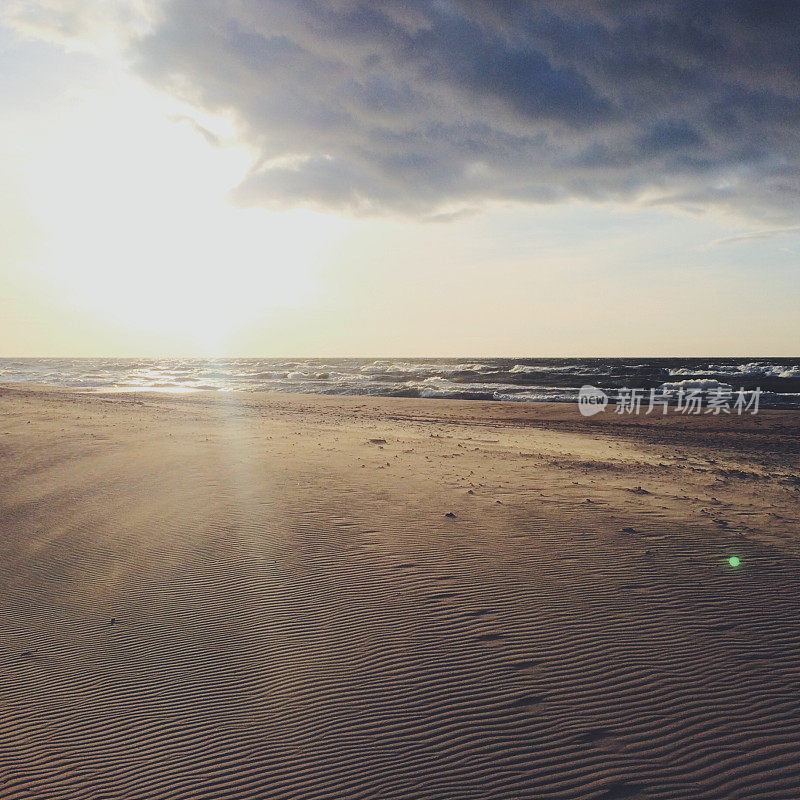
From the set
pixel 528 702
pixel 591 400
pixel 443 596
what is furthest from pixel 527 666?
pixel 591 400

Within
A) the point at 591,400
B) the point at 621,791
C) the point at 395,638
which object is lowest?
the point at 621,791

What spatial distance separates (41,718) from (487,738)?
143 inches

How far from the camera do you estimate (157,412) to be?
25.0 metres

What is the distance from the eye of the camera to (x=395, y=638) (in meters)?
5.31

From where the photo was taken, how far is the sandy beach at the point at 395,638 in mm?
3822

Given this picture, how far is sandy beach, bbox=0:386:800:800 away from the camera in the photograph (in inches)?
150

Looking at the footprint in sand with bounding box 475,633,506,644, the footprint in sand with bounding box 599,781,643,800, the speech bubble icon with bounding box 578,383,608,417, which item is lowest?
the footprint in sand with bounding box 599,781,643,800

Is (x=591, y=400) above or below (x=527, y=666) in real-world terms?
above

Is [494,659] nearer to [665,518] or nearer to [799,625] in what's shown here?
[799,625]

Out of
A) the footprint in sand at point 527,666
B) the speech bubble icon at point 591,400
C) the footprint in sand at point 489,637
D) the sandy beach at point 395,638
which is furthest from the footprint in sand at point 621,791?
the speech bubble icon at point 591,400

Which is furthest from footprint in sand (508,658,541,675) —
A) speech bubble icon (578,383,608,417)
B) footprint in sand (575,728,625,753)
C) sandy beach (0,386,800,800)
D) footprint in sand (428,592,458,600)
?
speech bubble icon (578,383,608,417)

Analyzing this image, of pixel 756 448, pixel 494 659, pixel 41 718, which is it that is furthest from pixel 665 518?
pixel 756 448

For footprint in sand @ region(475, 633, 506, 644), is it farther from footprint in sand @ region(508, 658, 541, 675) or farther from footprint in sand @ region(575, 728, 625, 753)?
footprint in sand @ region(575, 728, 625, 753)

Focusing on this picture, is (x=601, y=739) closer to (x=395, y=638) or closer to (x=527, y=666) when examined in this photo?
(x=527, y=666)
